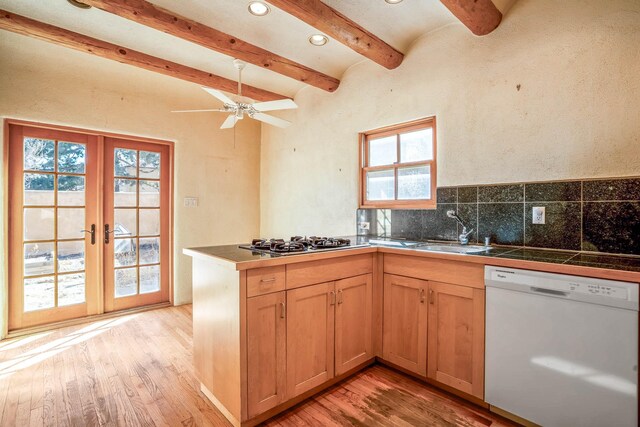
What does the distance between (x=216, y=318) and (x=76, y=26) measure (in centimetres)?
258

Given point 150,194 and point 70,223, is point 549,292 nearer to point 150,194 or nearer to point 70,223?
point 150,194

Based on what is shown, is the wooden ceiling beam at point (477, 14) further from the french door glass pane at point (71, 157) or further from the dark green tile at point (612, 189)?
the french door glass pane at point (71, 157)

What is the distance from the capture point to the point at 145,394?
6.52 ft

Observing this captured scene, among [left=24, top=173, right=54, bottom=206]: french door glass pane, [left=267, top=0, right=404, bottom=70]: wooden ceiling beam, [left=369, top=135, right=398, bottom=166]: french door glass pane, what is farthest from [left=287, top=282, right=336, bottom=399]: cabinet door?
[left=24, top=173, right=54, bottom=206]: french door glass pane

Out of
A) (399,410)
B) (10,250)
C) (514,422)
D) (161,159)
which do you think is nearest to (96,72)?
(161,159)

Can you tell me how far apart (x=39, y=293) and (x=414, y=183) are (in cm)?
393

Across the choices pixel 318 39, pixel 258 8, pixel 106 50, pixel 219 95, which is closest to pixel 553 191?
pixel 318 39

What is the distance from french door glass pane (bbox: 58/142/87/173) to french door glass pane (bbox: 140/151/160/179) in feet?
1.84

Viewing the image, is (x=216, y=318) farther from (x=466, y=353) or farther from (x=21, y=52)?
(x=21, y=52)

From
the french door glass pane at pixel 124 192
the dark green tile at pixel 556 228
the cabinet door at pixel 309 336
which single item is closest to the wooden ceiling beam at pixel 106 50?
the french door glass pane at pixel 124 192

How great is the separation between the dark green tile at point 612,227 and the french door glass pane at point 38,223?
4627 millimetres

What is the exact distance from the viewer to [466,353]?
1.87m

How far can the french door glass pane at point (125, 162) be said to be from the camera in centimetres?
353

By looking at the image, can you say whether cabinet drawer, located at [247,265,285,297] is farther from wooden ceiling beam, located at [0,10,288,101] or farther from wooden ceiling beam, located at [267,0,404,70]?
wooden ceiling beam, located at [0,10,288,101]
